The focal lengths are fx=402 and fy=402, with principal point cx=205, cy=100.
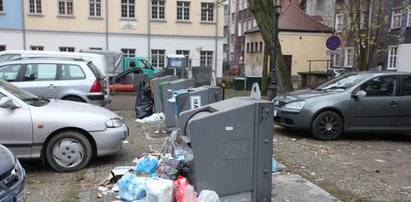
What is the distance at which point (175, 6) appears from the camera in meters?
34.8

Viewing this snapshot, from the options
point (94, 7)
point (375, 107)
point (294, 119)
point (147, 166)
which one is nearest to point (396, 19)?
point (94, 7)

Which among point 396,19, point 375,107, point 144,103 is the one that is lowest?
point 144,103

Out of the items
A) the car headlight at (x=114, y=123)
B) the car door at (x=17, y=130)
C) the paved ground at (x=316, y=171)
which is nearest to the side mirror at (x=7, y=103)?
the car door at (x=17, y=130)

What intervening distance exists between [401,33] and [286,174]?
26.6 metres

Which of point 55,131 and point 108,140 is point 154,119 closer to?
point 108,140

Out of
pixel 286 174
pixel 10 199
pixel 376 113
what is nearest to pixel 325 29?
pixel 376 113

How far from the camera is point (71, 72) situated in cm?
1059

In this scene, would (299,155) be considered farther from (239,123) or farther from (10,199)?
(10,199)

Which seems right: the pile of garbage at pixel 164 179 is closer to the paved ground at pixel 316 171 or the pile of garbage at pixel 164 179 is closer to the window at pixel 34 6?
the paved ground at pixel 316 171

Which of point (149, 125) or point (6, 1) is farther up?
point (6, 1)

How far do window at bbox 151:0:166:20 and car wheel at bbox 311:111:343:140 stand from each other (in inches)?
1070

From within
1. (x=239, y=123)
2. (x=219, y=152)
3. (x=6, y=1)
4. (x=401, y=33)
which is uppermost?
(x=6, y=1)

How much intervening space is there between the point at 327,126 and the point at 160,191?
585cm

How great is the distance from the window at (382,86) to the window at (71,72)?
23.1 feet
